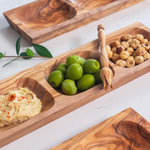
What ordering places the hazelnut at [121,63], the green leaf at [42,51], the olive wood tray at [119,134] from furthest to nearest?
the green leaf at [42,51] < the hazelnut at [121,63] < the olive wood tray at [119,134]

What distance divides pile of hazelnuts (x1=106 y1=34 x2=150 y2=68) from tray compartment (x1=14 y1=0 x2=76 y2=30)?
438mm

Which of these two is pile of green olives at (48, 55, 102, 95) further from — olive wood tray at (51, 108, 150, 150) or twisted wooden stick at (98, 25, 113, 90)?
olive wood tray at (51, 108, 150, 150)

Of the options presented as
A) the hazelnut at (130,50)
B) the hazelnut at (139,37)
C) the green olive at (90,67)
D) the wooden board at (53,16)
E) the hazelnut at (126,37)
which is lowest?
the hazelnut at (130,50)

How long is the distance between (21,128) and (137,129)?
419mm

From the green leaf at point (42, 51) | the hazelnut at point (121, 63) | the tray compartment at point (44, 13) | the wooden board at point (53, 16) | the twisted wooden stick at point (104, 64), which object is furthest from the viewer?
the tray compartment at point (44, 13)

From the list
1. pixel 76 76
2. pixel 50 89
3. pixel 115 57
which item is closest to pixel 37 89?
pixel 50 89

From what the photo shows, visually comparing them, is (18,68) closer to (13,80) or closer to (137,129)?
(13,80)

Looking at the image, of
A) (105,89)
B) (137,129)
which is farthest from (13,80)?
(137,129)

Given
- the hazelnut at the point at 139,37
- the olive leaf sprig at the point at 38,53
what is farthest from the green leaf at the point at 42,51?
the hazelnut at the point at 139,37

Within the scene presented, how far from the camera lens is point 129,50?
1.10 metres

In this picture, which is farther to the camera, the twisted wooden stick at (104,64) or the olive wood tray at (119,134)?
the twisted wooden stick at (104,64)

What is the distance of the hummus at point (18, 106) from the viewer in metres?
0.80

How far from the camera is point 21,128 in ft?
2.51

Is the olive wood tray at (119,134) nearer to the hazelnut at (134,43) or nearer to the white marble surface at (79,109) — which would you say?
the white marble surface at (79,109)
